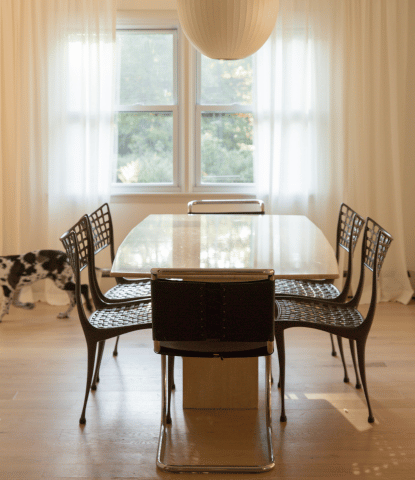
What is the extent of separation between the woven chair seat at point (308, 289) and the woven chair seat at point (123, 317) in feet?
2.15

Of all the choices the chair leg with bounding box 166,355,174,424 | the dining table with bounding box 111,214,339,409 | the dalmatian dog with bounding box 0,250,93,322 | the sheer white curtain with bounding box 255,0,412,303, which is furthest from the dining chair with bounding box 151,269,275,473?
the sheer white curtain with bounding box 255,0,412,303

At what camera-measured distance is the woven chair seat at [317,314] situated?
2178 mm

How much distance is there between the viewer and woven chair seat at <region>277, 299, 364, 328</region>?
2178 mm

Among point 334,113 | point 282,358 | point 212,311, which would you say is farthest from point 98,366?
point 334,113

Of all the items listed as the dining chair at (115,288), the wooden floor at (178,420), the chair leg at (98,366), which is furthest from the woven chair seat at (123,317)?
the wooden floor at (178,420)

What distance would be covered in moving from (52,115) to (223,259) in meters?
2.51

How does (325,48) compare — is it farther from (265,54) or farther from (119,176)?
(119,176)

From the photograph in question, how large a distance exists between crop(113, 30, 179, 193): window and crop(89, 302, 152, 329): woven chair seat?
1993 millimetres

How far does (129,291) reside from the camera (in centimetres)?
267

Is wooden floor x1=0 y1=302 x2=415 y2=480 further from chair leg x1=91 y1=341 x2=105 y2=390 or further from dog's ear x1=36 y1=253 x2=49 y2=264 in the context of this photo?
dog's ear x1=36 y1=253 x2=49 y2=264

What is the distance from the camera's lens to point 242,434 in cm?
214

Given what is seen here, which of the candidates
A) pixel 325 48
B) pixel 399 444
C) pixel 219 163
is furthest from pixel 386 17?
pixel 399 444

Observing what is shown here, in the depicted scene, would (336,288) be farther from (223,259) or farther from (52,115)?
(52,115)

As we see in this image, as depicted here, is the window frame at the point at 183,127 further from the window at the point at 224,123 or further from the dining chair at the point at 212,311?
the dining chair at the point at 212,311
